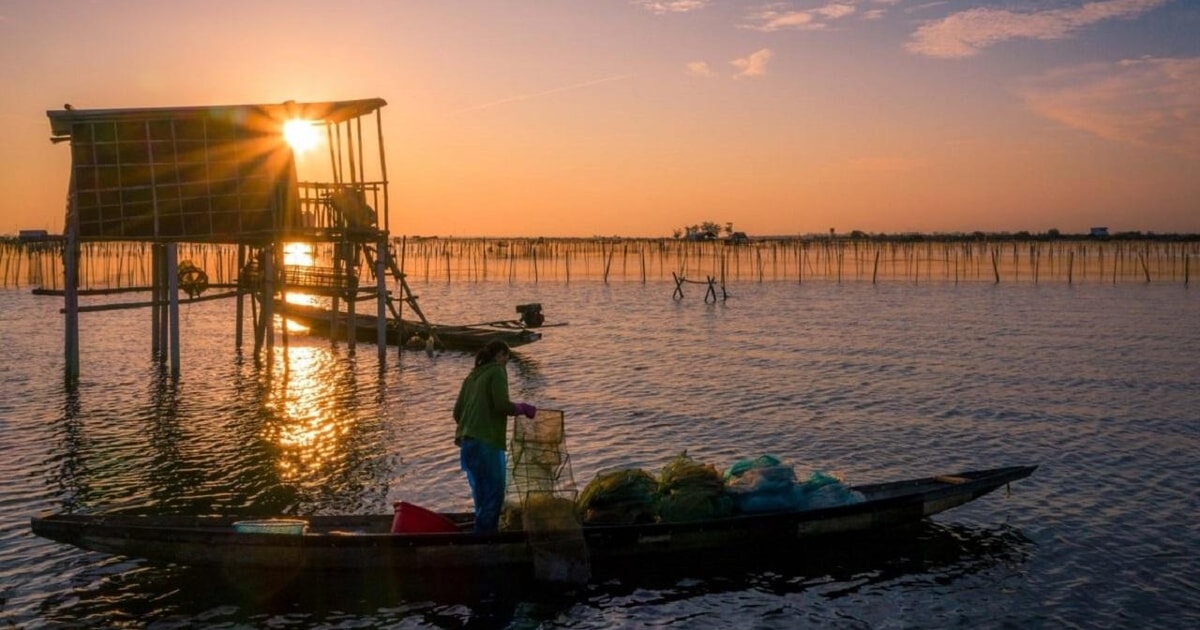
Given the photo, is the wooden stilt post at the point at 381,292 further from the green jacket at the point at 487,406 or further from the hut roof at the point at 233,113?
the green jacket at the point at 487,406

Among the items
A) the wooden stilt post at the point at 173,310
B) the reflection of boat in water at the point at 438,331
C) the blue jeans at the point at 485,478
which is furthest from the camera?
the reflection of boat in water at the point at 438,331

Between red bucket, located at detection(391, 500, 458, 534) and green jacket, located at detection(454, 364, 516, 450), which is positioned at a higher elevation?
green jacket, located at detection(454, 364, 516, 450)

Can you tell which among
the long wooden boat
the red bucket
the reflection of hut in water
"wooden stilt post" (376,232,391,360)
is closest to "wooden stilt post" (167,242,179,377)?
the reflection of hut in water

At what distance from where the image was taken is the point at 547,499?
31.3ft

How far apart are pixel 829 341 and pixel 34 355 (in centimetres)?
2330

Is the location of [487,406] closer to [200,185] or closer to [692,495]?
[692,495]

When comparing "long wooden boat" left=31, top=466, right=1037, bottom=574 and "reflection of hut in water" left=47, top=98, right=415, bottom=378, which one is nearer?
"long wooden boat" left=31, top=466, right=1037, bottom=574

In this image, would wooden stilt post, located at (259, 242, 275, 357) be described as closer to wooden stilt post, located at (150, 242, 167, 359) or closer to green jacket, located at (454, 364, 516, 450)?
wooden stilt post, located at (150, 242, 167, 359)

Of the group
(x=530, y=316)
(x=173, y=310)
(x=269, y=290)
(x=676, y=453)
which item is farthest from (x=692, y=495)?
(x=530, y=316)

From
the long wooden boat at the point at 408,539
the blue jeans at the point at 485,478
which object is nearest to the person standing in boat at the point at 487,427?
the blue jeans at the point at 485,478

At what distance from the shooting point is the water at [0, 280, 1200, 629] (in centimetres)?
907

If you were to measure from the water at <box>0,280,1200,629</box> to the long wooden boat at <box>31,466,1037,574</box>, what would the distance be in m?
0.28

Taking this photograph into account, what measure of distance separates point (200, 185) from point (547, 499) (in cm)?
1554

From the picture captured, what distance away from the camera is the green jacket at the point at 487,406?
9234mm
